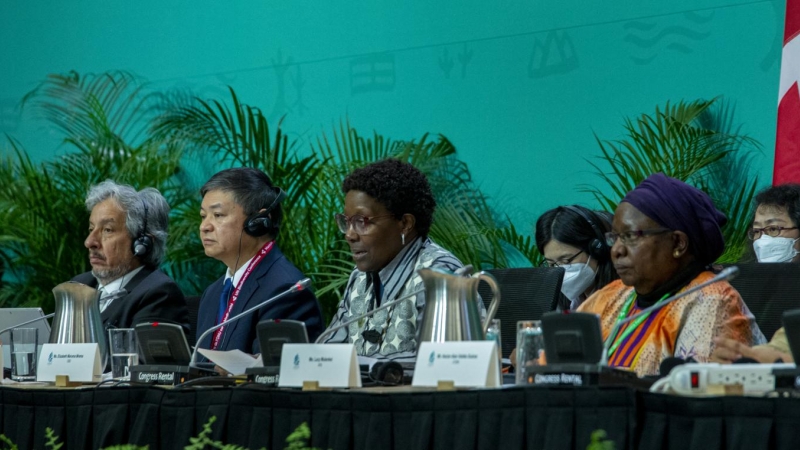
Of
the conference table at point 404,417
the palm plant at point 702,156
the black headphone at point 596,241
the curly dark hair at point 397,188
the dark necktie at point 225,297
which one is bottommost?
the conference table at point 404,417

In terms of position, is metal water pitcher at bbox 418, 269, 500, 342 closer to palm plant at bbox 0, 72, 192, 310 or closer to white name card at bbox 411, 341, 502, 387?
white name card at bbox 411, 341, 502, 387

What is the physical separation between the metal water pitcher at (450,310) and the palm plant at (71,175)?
3.63 m

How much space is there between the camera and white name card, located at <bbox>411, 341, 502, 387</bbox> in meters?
2.00

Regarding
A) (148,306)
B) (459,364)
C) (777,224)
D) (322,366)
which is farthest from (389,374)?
(777,224)

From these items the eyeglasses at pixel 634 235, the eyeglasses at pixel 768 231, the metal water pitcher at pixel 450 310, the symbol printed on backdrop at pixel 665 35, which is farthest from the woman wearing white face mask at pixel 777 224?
the metal water pitcher at pixel 450 310

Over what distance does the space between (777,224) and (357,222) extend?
144cm

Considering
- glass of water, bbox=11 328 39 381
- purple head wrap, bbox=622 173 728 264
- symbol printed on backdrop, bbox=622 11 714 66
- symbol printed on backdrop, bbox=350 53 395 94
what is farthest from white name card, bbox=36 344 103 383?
symbol printed on backdrop, bbox=350 53 395 94

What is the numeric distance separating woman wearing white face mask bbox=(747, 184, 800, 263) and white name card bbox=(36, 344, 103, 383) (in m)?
2.22

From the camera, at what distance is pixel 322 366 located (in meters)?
2.21

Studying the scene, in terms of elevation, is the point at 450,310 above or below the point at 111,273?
below

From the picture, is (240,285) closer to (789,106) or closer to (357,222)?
(357,222)

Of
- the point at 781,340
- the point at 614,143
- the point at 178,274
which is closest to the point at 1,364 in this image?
the point at 781,340

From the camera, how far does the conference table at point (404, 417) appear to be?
1.68 meters

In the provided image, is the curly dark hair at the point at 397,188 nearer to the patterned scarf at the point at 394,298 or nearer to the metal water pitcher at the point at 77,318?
the patterned scarf at the point at 394,298
